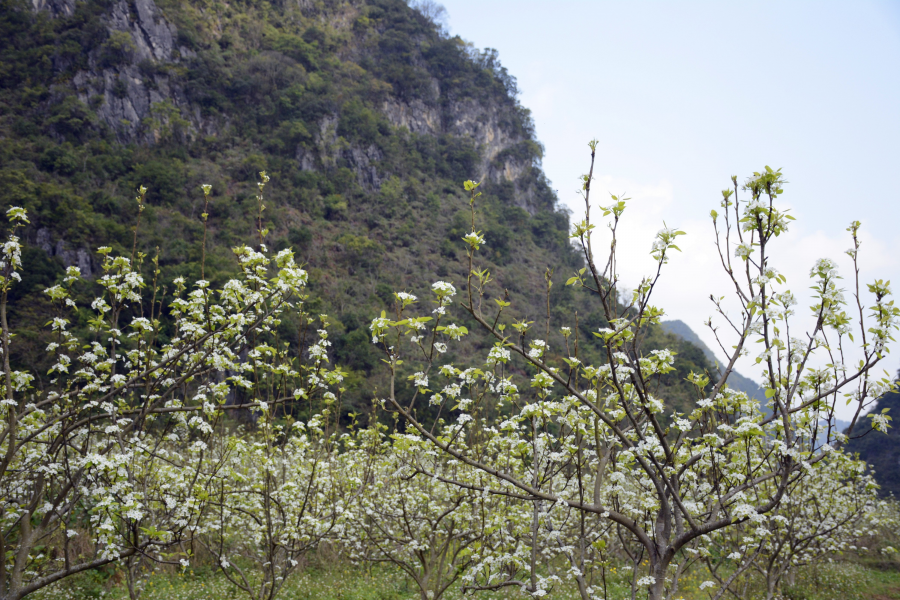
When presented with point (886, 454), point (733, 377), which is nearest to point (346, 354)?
point (733, 377)

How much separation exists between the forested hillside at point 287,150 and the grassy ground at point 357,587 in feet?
34.1

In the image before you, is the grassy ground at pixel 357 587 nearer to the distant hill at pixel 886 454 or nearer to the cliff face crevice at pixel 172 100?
the distant hill at pixel 886 454

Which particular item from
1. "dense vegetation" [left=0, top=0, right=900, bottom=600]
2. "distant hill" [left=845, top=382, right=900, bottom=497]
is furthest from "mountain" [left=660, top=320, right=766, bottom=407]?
"distant hill" [left=845, top=382, right=900, bottom=497]

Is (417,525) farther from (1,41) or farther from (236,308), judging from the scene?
(1,41)

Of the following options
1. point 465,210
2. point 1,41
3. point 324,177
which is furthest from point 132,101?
point 465,210

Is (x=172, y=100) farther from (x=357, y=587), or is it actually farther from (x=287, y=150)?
(x=357, y=587)

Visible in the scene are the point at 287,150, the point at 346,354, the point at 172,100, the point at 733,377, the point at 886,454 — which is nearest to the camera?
the point at 346,354

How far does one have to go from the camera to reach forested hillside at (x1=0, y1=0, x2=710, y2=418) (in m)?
31.2

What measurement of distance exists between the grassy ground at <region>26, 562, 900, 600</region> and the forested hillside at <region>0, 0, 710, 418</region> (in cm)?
1038

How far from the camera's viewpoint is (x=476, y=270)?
273cm

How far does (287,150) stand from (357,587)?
5031 centimetres

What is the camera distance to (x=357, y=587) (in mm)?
9320

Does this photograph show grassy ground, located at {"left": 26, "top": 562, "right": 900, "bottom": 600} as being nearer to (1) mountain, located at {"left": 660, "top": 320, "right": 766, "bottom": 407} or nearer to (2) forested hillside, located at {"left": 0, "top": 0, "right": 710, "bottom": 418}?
(1) mountain, located at {"left": 660, "top": 320, "right": 766, "bottom": 407}

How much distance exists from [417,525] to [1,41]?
56457mm
